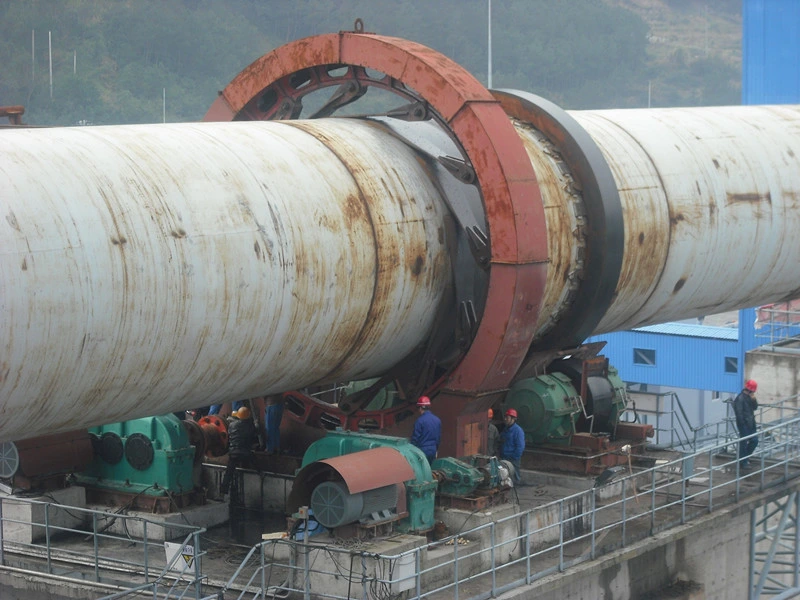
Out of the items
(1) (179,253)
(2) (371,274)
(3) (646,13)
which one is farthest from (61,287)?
(3) (646,13)

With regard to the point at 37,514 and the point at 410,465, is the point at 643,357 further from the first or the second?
the point at 37,514

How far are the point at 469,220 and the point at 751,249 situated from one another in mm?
5583

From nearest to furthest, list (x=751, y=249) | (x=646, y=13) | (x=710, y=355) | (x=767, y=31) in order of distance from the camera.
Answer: (x=751, y=249) < (x=767, y=31) < (x=710, y=355) < (x=646, y=13)

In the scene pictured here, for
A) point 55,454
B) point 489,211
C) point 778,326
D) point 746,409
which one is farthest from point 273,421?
point 778,326

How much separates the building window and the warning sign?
29.3 metres

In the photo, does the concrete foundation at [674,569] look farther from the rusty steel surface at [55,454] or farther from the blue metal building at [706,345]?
the blue metal building at [706,345]

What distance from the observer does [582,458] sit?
58.4 ft

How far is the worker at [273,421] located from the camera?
1702 cm

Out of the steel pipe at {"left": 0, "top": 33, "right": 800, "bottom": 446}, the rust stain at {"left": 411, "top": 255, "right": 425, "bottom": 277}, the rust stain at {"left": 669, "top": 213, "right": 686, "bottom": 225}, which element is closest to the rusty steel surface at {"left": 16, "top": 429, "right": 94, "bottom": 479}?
the steel pipe at {"left": 0, "top": 33, "right": 800, "bottom": 446}

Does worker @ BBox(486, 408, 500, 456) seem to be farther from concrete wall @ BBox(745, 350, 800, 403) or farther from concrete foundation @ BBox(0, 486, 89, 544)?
concrete wall @ BBox(745, 350, 800, 403)

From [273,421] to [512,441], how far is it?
2.93 m

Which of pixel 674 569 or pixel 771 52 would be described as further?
pixel 771 52

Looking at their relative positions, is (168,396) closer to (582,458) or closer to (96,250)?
(96,250)

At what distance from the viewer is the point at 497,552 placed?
1497cm
